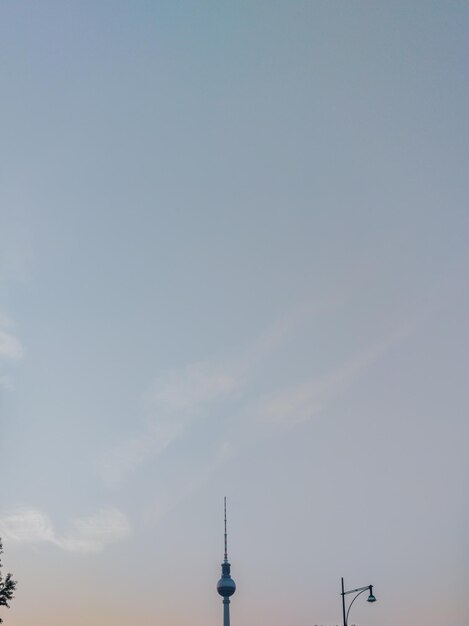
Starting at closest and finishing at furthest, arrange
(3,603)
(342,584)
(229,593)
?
(3,603), (342,584), (229,593)

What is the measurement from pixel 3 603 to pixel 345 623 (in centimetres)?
2057

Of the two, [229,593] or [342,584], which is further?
[229,593]

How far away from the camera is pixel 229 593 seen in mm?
188000

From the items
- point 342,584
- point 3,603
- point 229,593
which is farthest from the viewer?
point 229,593

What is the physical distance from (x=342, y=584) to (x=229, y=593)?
155161 millimetres

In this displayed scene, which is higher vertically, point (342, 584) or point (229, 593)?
point (229, 593)

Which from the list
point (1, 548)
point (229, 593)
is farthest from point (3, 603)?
point (229, 593)

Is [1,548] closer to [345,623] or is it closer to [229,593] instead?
[345,623]

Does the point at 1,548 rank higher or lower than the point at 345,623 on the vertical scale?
higher

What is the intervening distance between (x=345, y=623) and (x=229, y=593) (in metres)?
157

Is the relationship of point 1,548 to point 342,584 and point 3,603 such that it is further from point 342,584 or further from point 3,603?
point 342,584

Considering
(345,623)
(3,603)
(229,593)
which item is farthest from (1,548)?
Result: (229,593)

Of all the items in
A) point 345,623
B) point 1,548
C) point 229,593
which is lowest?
point 345,623

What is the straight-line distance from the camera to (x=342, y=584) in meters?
44.6
